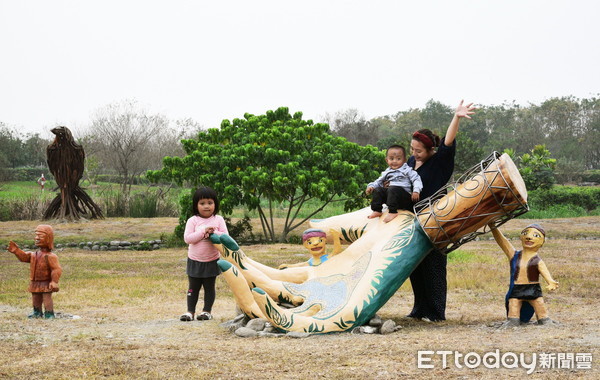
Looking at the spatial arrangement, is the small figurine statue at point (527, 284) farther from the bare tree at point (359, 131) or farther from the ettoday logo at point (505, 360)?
the bare tree at point (359, 131)

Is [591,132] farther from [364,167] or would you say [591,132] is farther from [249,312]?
[249,312]

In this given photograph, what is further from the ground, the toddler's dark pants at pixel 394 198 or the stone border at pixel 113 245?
the toddler's dark pants at pixel 394 198

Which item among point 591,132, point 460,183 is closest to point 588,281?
point 460,183

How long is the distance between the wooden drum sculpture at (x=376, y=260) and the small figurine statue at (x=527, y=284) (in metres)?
0.36

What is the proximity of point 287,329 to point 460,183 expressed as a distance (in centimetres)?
235

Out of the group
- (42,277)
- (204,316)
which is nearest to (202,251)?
(204,316)

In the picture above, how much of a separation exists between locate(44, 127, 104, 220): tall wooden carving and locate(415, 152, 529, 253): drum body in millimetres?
17756

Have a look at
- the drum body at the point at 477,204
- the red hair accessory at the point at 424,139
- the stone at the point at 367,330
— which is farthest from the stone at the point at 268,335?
the red hair accessory at the point at 424,139

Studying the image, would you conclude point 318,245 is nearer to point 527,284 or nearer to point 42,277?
point 527,284

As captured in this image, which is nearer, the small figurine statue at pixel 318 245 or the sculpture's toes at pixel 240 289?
the sculpture's toes at pixel 240 289

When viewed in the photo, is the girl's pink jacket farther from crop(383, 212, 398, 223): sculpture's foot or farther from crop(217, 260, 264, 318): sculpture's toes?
crop(383, 212, 398, 223): sculpture's foot

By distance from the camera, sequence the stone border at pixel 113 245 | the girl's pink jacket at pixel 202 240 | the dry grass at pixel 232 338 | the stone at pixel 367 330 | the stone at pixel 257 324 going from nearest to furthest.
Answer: the dry grass at pixel 232 338, the stone at pixel 367 330, the stone at pixel 257 324, the girl's pink jacket at pixel 202 240, the stone border at pixel 113 245

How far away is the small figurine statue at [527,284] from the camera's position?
21.5ft

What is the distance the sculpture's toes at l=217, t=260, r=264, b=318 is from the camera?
6.26 m
